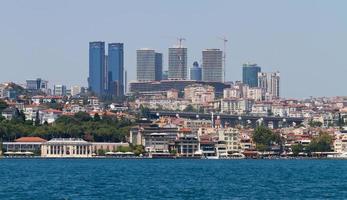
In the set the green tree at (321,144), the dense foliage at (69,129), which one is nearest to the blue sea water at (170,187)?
the dense foliage at (69,129)

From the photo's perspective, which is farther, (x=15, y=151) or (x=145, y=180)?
(x=15, y=151)

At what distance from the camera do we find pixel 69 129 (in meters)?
148

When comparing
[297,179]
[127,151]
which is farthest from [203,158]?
[297,179]

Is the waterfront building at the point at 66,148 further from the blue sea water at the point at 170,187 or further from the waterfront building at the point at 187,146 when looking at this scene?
the blue sea water at the point at 170,187

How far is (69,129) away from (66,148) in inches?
231

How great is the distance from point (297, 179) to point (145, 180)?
757 cm

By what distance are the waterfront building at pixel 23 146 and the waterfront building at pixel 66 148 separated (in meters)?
0.71

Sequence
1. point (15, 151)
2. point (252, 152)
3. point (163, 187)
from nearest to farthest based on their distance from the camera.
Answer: point (163, 187), point (15, 151), point (252, 152)

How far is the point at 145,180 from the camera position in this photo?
7188 cm

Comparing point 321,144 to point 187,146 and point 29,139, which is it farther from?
point 29,139

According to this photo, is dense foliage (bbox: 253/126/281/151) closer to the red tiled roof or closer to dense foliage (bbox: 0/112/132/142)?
dense foliage (bbox: 0/112/132/142)

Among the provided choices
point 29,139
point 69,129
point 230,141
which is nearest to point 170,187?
point 29,139

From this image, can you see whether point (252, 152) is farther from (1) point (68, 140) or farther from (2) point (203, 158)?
(1) point (68, 140)

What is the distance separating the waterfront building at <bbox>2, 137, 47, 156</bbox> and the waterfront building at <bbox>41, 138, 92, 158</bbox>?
71 cm
